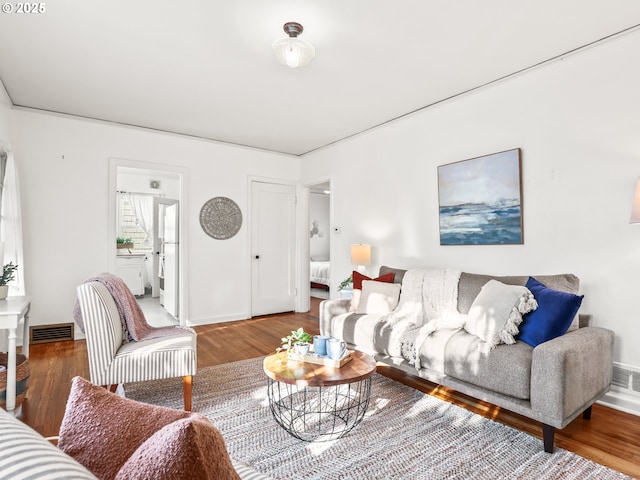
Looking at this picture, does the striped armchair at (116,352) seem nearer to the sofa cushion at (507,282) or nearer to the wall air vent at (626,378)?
the sofa cushion at (507,282)

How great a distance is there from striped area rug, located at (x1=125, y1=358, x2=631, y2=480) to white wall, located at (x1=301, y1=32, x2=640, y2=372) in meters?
1.23

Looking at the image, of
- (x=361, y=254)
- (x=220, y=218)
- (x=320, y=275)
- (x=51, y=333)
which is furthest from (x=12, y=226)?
(x=320, y=275)

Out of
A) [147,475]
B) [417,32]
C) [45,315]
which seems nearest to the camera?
[147,475]

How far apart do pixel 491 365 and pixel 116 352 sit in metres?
2.40

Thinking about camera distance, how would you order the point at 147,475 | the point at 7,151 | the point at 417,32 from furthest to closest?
the point at 7,151 → the point at 417,32 → the point at 147,475

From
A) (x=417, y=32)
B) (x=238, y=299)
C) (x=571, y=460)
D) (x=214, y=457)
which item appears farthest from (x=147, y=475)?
(x=238, y=299)

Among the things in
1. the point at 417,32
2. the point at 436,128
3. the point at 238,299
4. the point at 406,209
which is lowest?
the point at 238,299

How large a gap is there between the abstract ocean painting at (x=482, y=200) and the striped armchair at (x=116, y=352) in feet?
8.84

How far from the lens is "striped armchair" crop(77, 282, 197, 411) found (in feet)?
7.43

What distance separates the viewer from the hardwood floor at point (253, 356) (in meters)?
2.05

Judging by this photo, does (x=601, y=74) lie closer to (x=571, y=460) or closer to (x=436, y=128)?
(x=436, y=128)

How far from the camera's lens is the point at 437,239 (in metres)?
3.85

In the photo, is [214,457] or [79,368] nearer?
[214,457]

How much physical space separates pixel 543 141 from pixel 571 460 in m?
2.33
